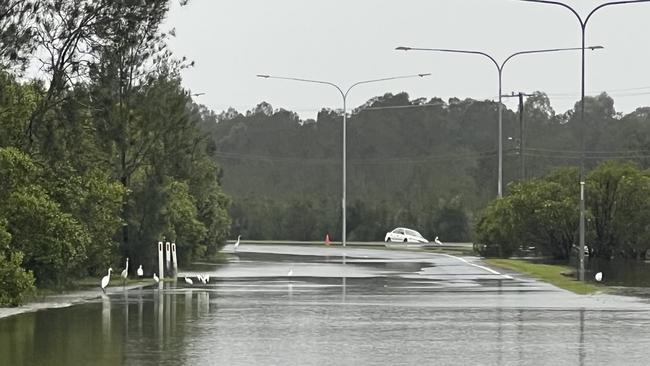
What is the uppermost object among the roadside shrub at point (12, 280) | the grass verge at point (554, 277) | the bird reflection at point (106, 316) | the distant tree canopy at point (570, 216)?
the distant tree canopy at point (570, 216)

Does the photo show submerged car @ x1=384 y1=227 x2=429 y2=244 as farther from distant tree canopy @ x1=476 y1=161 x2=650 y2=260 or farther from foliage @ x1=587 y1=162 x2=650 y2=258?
foliage @ x1=587 y1=162 x2=650 y2=258

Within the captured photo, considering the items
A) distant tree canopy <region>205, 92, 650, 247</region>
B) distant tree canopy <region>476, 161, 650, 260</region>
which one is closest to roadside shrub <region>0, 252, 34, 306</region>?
distant tree canopy <region>476, 161, 650, 260</region>

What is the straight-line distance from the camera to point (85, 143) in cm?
3288

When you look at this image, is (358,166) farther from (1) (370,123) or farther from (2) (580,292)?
(2) (580,292)

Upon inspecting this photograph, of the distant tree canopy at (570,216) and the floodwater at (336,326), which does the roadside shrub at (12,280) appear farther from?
the distant tree canopy at (570,216)

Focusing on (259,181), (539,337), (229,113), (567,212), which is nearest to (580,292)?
(539,337)

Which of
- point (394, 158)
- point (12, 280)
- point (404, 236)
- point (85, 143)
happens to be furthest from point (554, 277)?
point (394, 158)

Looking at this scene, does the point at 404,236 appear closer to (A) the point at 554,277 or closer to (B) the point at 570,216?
(B) the point at 570,216

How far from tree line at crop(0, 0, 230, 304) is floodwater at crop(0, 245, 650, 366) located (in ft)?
5.86

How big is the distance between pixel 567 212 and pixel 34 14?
3596 cm

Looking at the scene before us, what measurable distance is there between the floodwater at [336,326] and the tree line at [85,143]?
5.86 feet

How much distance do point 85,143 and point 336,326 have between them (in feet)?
46.5

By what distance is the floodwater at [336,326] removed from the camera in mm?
16250

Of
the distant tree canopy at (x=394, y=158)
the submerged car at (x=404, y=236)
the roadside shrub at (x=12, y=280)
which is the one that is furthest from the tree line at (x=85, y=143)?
the distant tree canopy at (x=394, y=158)
